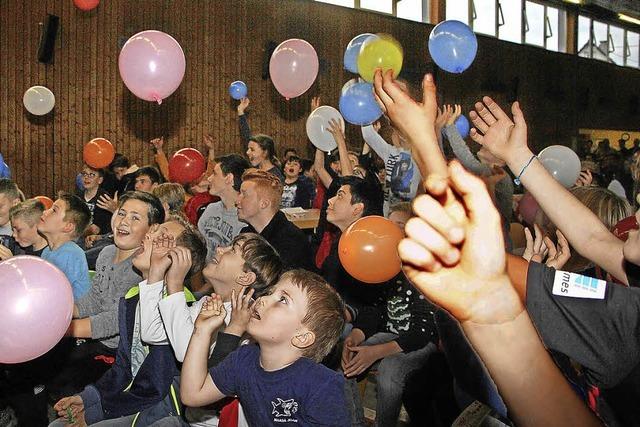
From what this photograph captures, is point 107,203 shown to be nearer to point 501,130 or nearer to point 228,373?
point 228,373

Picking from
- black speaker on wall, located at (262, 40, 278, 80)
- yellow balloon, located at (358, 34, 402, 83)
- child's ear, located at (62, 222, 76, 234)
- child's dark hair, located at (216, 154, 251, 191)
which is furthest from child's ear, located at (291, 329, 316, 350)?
black speaker on wall, located at (262, 40, 278, 80)

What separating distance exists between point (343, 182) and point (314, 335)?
1.74 m

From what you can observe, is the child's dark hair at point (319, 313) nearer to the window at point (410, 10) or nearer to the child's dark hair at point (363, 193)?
the child's dark hair at point (363, 193)

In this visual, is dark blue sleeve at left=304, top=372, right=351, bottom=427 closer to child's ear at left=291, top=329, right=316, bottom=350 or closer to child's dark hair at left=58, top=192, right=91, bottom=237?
child's ear at left=291, top=329, right=316, bottom=350

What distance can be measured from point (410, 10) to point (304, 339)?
1096cm

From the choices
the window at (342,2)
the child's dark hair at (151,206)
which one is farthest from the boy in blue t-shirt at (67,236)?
the window at (342,2)

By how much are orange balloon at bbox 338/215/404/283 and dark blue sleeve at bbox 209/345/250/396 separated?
0.90 m

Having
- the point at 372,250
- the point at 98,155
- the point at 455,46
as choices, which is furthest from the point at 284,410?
the point at 98,155

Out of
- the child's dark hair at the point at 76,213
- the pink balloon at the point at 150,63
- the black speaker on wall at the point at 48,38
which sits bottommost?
the child's dark hair at the point at 76,213

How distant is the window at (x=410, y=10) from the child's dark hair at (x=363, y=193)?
887cm

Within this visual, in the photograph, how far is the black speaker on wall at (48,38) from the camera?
7762 millimetres

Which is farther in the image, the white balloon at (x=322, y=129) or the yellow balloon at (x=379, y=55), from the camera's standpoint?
the white balloon at (x=322, y=129)

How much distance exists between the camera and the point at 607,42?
16.0 m

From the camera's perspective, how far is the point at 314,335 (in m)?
1.90
